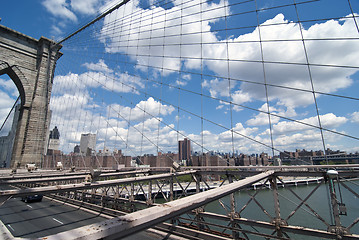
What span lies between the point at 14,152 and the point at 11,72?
7.86 metres

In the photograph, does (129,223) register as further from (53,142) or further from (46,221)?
(53,142)

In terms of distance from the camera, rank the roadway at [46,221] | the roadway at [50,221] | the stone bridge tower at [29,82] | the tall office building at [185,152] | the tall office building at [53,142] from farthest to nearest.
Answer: the tall office building at [53,142]
the tall office building at [185,152]
the stone bridge tower at [29,82]
the roadway at [46,221]
the roadway at [50,221]

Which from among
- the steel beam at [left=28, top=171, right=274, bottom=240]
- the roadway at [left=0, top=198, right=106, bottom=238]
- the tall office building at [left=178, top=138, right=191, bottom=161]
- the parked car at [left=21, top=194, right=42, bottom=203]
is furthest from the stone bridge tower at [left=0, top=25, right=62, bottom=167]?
the steel beam at [left=28, top=171, right=274, bottom=240]

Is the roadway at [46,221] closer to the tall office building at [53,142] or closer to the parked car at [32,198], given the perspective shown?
the parked car at [32,198]

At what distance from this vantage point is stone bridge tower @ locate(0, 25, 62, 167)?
1786 centimetres

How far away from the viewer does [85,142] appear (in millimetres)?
18625

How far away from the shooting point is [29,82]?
64.1 feet

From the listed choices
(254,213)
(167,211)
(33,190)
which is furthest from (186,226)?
(254,213)

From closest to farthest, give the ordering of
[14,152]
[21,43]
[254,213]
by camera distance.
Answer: [14,152]
[21,43]
[254,213]

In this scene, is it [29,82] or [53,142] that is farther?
[53,142]

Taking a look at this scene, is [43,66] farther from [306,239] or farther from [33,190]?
[306,239]

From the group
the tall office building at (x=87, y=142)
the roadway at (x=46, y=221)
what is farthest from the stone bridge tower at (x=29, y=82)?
the roadway at (x=46, y=221)

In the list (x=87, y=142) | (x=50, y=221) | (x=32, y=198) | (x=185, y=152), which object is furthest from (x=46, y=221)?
(x=185, y=152)

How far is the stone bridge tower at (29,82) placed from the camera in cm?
1786
